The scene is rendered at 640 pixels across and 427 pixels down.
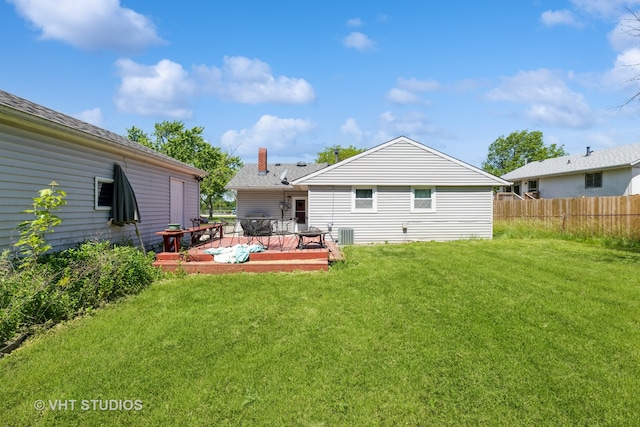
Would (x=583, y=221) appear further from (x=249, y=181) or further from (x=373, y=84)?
(x=249, y=181)

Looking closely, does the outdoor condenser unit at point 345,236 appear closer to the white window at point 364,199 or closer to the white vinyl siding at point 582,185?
the white window at point 364,199

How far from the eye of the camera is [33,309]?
433 centimetres

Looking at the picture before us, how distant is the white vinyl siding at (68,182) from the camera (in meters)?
5.61

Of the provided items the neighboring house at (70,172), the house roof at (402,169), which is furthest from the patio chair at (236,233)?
the house roof at (402,169)

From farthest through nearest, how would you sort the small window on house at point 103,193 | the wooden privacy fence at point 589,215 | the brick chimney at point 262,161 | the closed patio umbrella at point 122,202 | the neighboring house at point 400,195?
the brick chimney at point 262,161 → the neighboring house at point 400,195 → the wooden privacy fence at point 589,215 → the closed patio umbrella at point 122,202 → the small window on house at point 103,193

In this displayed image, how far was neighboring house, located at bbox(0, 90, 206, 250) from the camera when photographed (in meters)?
5.61

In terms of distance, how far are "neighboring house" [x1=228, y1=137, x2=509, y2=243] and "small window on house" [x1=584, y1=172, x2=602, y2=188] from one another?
1240cm

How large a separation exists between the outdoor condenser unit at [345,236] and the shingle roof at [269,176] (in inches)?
193

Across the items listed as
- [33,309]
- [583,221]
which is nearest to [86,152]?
[33,309]

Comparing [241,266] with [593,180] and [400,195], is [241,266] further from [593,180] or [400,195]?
[593,180]

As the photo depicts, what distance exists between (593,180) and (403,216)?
16.4 m

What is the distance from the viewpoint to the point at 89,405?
2.88m

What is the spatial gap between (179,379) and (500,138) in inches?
2666

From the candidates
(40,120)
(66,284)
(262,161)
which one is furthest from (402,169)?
(66,284)
